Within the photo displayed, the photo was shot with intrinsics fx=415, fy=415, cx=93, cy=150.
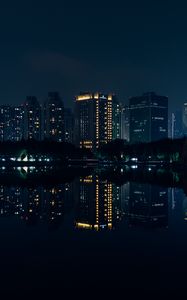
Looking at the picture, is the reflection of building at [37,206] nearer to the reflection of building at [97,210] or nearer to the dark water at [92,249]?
the dark water at [92,249]

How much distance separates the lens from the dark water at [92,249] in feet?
38.2

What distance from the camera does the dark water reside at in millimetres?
11648

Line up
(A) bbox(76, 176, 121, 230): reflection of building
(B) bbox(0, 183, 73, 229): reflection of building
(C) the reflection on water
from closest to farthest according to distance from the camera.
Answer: (A) bbox(76, 176, 121, 230): reflection of building
(C) the reflection on water
(B) bbox(0, 183, 73, 229): reflection of building

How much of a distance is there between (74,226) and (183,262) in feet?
28.0

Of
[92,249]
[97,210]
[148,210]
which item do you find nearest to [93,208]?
[97,210]

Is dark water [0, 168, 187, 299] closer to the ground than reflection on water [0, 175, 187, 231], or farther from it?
closer to the ground

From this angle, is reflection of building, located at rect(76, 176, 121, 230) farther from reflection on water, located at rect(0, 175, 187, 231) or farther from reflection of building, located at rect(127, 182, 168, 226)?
reflection of building, located at rect(127, 182, 168, 226)

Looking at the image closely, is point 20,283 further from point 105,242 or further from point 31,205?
point 31,205

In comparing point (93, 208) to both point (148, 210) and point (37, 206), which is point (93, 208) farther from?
point (148, 210)

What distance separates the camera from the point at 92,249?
52.7ft

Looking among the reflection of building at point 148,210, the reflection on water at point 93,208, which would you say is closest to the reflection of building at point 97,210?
the reflection on water at point 93,208

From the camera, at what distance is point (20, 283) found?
1173cm

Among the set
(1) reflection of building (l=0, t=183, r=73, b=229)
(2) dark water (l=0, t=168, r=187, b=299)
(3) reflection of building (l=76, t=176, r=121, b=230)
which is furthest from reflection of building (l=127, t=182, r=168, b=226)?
(1) reflection of building (l=0, t=183, r=73, b=229)

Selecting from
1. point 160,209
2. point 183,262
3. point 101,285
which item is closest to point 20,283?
point 101,285
